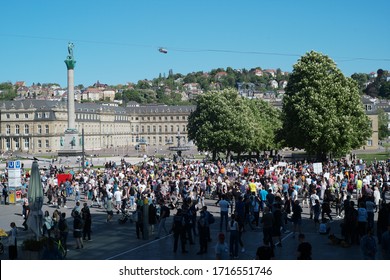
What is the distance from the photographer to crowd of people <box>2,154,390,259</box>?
18.2 m

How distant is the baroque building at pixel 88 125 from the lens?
5197 inches

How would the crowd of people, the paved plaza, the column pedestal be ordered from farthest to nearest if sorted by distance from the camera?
the column pedestal → the crowd of people → the paved plaza

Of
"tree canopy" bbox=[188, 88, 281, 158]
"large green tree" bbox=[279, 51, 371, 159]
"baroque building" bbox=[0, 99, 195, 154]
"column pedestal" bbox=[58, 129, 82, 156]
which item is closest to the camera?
"large green tree" bbox=[279, 51, 371, 159]

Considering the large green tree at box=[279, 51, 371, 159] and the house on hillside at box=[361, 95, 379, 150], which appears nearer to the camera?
the large green tree at box=[279, 51, 371, 159]

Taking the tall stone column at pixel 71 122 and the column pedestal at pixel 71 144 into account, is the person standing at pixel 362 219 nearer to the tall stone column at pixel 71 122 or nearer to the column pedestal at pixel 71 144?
the tall stone column at pixel 71 122

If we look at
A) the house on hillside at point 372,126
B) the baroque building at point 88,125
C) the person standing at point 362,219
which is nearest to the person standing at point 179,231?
the person standing at point 362,219

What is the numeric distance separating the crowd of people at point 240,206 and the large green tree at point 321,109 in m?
7.91

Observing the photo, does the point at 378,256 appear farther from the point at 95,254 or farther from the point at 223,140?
the point at 223,140

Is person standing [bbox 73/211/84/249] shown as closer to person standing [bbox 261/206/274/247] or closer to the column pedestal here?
person standing [bbox 261/206/274/247]

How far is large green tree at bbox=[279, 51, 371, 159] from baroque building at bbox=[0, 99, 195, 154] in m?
78.9

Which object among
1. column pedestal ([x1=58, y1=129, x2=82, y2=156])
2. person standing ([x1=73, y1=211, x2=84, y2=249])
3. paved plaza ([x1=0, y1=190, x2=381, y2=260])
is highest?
column pedestal ([x1=58, y1=129, x2=82, y2=156])

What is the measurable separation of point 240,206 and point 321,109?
105ft

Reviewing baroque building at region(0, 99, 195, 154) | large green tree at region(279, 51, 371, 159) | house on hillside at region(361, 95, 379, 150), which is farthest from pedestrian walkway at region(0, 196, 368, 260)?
baroque building at region(0, 99, 195, 154)

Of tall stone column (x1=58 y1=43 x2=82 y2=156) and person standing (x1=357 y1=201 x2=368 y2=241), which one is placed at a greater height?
tall stone column (x1=58 y1=43 x2=82 y2=156)
